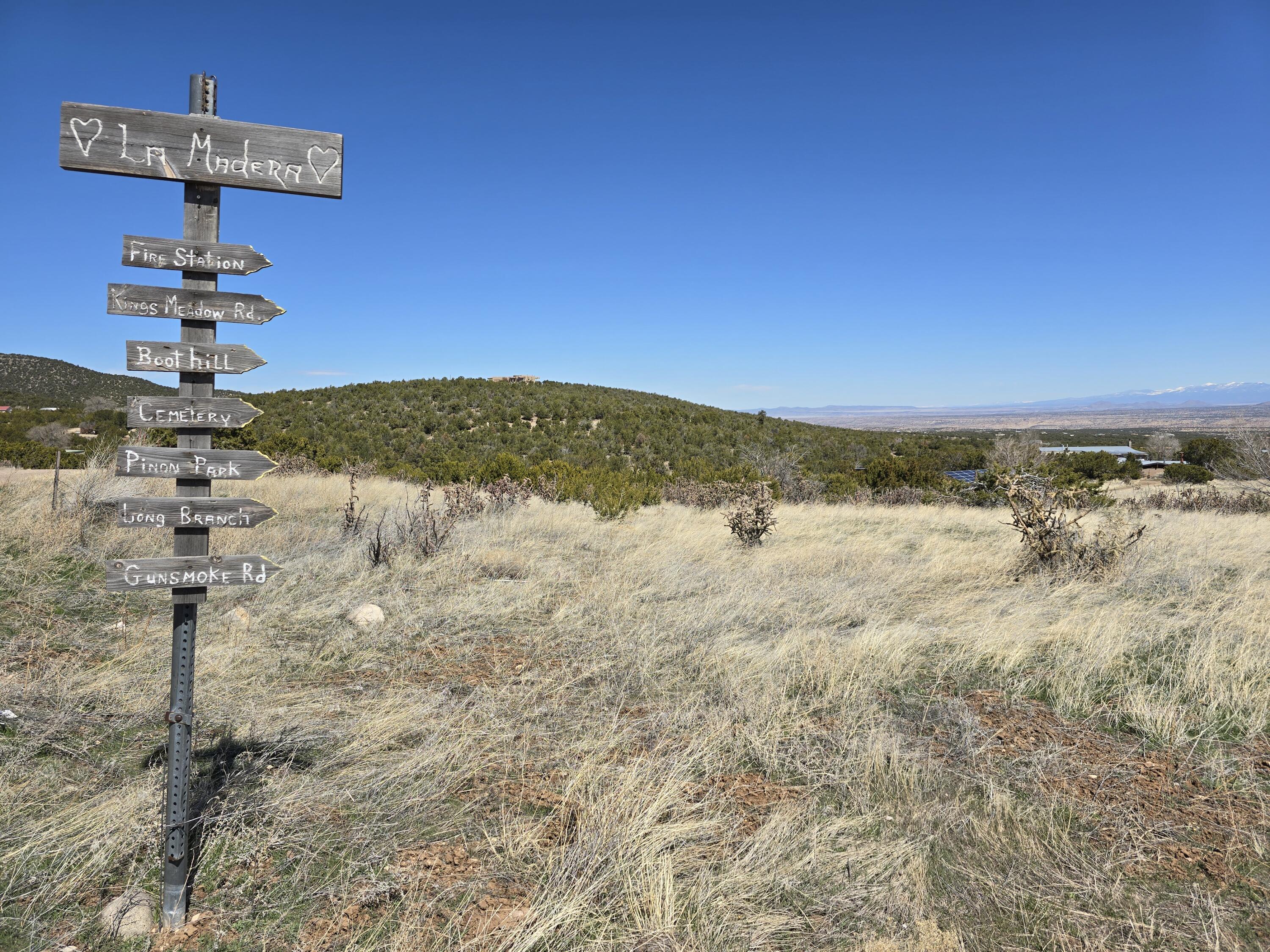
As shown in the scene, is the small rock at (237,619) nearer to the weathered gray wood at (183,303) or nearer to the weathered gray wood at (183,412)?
the weathered gray wood at (183,412)

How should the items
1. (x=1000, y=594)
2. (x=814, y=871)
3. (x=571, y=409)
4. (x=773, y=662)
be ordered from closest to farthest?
(x=814, y=871), (x=773, y=662), (x=1000, y=594), (x=571, y=409)

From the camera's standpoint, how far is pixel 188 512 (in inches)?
100

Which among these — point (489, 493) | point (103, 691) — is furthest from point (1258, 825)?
point (489, 493)

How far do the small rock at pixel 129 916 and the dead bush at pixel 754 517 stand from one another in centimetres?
828

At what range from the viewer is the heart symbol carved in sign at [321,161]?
267 cm

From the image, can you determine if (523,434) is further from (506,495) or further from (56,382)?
(56,382)

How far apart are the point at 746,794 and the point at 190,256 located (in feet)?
11.0

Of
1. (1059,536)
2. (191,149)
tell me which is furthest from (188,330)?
(1059,536)

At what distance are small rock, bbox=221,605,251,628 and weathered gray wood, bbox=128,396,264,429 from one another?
3.74 meters

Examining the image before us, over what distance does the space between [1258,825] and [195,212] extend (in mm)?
5150

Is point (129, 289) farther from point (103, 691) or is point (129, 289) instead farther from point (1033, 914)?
point (1033, 914)

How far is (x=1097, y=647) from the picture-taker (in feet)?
17.2

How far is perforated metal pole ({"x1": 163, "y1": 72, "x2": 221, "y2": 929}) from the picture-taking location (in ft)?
8.32

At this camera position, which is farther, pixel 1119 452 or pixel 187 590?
pixel 1119 452
